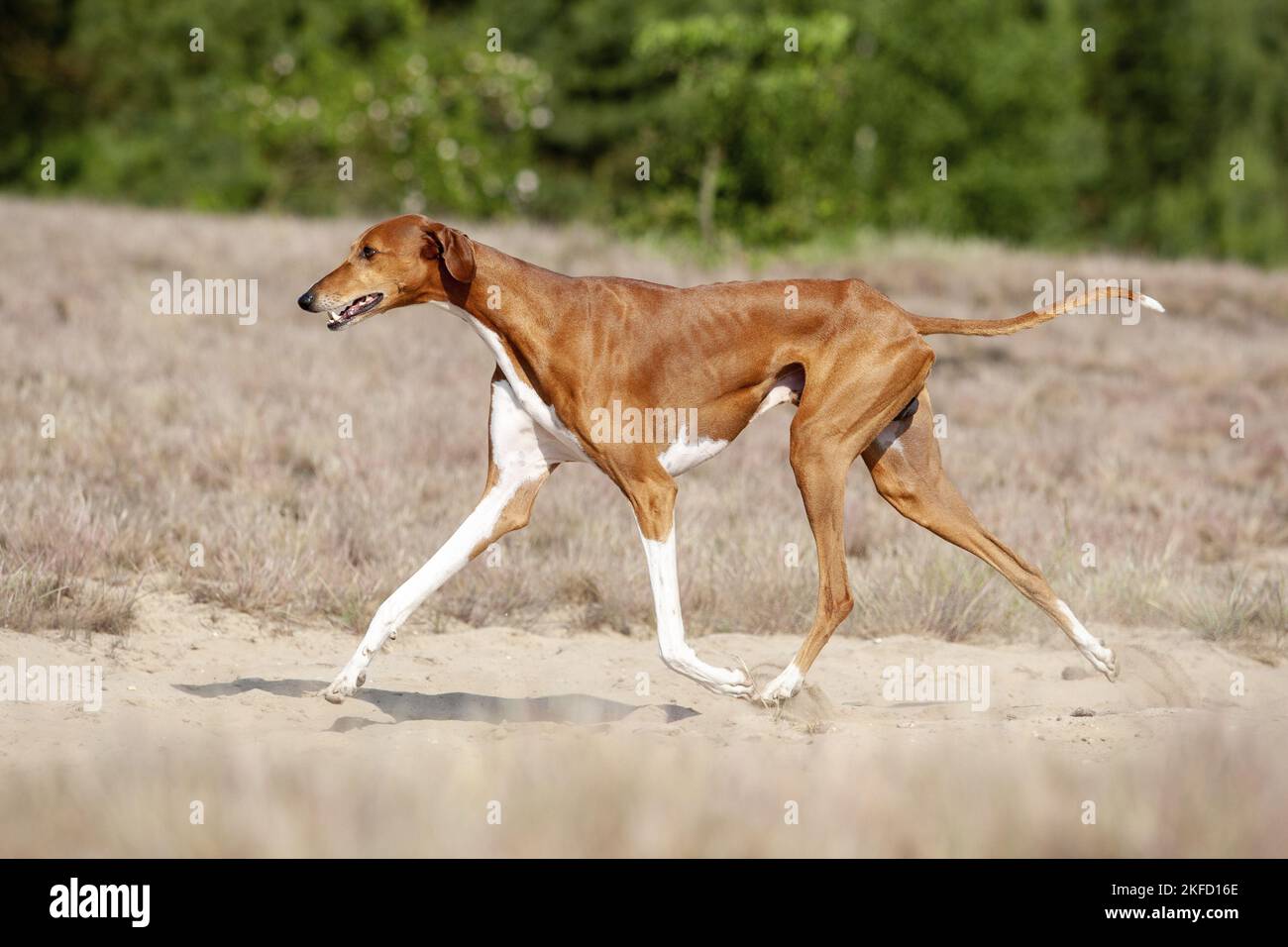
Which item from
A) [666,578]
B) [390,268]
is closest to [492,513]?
[666,578]

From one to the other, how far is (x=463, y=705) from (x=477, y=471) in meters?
4.00

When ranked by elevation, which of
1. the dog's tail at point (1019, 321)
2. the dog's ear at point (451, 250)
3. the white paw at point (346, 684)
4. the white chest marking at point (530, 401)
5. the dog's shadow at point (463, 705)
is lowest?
the dog's shadow at point (463, 705)

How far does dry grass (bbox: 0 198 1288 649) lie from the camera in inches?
342

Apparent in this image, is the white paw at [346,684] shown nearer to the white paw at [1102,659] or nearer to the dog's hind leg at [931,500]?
the dog's hind leg at [931,500]

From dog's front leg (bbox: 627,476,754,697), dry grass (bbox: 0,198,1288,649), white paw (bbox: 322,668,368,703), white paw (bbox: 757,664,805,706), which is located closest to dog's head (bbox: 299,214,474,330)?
dog's front leg (bbox: 627,476,754,697)

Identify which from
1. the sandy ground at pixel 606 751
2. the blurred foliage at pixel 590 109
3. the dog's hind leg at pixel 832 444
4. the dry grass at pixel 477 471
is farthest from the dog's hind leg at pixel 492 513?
→ the blurred foliage at pixel 590 109

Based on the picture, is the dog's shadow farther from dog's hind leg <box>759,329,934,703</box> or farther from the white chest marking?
the white chest marking

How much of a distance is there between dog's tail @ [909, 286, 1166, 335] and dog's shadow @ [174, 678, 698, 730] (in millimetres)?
1952

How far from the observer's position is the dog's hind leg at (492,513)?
6.43 meters

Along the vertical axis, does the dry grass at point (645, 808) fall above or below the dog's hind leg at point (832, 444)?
below

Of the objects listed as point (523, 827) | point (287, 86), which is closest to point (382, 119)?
point (287, 86)

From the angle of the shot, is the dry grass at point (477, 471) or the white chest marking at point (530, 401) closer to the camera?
the white chest marking at point (530, 401)

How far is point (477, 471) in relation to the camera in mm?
11117

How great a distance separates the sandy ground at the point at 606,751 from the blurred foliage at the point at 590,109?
19.3m
